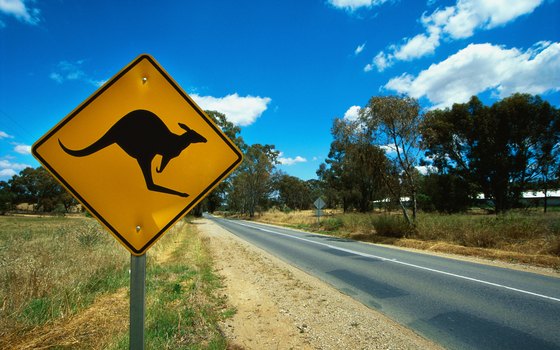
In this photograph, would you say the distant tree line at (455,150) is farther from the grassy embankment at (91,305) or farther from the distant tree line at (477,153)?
the grassy embankment at (91,305)

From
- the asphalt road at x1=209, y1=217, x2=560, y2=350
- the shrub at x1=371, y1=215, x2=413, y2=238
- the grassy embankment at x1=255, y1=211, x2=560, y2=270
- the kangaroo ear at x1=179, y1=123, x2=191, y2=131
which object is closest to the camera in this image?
the kangaroo ear at x1=179, y1=123, x2=191, y2=131

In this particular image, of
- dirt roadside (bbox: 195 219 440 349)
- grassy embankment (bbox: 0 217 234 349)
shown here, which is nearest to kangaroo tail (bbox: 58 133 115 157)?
grassy embankment (bbox: 0 217 234 349)

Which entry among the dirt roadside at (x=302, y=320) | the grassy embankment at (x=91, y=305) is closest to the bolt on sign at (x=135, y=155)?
the grassy embankment at (x=91, y=305)

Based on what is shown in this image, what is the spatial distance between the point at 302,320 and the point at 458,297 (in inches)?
Answer: 138

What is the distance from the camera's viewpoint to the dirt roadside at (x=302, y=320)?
4293mm

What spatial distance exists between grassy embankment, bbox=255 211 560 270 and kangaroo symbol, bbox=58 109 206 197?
12.5m

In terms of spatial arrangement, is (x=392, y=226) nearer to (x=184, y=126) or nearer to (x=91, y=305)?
(x=91, y=305)

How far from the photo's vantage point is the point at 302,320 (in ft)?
16.9

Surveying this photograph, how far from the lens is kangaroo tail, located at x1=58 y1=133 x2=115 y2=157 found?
159cm

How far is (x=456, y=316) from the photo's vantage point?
5.30 meters

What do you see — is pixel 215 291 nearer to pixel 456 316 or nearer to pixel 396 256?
pixel 456 316

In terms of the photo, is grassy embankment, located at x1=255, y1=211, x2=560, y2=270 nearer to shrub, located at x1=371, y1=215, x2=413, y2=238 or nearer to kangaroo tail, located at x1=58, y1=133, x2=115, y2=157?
shrub, located at x1=371, y1=215, x2=413, y2=238

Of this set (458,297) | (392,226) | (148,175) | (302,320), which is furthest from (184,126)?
(392,226)

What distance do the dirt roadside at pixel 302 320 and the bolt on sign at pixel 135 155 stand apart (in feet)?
10.0
